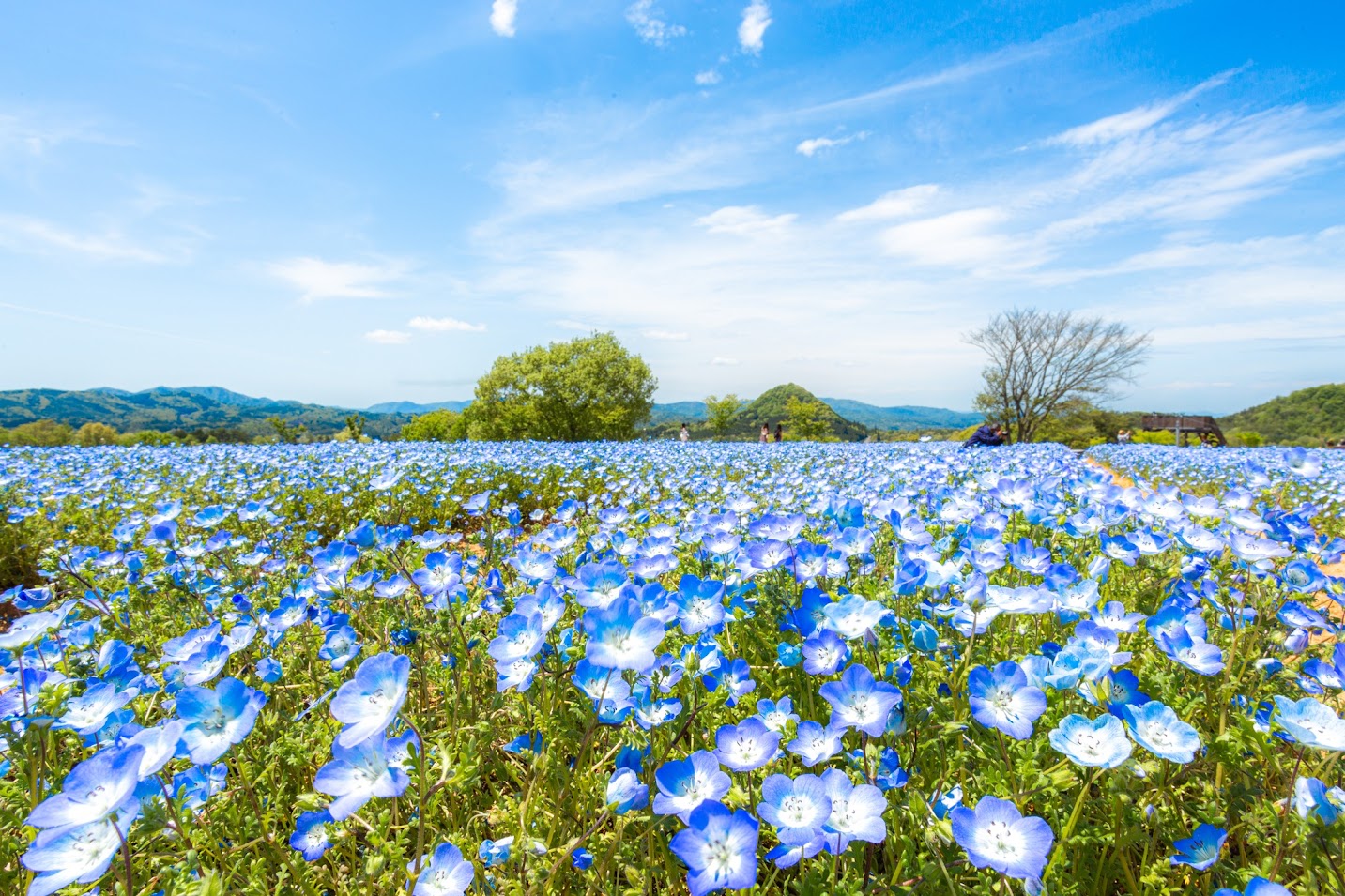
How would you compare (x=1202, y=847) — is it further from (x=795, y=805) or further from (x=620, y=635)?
(x=620, y=635)

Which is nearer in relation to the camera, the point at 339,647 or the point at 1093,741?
the point at 1093,741

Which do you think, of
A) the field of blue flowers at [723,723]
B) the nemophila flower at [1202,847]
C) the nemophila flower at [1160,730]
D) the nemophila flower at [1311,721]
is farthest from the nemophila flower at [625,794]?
the nemophila flower at [1311,721]

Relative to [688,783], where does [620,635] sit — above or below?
above

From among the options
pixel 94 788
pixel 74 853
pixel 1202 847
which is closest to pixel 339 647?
pixel 74 853

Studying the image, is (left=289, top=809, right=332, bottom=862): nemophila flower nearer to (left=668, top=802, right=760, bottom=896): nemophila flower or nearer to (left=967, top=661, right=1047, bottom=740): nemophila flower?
(left=668, top=802, right=760, bottom=896): nemophila flower

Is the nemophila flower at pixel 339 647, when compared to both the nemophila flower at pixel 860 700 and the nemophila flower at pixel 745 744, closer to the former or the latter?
the nemophila flower at pixel 745 744

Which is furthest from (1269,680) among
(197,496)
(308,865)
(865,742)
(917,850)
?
(197,496)

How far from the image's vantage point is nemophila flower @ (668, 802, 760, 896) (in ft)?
3.81

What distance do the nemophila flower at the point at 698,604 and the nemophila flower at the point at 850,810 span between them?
0.63 meters

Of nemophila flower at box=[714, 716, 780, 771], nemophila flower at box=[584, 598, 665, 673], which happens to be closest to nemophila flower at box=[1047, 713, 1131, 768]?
nemophila flower at box=[714, 716, 780, 771]

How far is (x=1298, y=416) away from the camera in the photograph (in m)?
71.8

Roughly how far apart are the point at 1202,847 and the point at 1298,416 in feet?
331

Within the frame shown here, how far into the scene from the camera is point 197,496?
25.3 feet

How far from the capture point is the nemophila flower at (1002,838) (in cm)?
114
